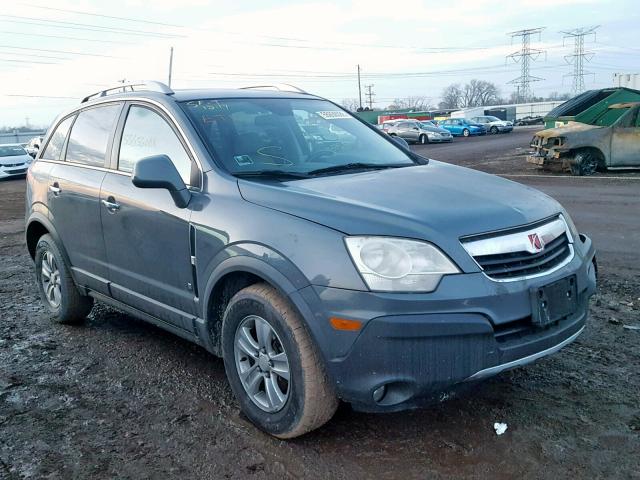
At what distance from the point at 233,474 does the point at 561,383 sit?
209 centimetres

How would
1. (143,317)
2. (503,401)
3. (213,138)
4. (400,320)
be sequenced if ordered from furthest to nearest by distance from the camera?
(143,317) → (213,138) → (503,401) → (400,320)

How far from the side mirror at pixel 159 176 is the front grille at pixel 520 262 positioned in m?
1.74

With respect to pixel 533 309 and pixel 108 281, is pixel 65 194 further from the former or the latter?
pixel 533 309

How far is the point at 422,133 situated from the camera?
40219 mm

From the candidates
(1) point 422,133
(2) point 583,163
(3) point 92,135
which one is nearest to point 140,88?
(3) point 92,135

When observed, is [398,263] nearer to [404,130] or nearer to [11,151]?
[11,151]

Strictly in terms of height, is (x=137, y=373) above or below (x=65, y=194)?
below

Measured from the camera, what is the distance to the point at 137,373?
4.40m

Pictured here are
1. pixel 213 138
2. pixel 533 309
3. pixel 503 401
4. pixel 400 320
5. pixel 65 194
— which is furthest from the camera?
pixel 65 194

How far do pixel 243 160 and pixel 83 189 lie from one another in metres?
1.56

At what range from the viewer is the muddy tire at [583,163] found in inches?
658

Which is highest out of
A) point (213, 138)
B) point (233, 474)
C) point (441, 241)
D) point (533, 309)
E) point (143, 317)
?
point (213, 138)

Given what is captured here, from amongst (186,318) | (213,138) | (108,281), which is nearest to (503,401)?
(186,318)

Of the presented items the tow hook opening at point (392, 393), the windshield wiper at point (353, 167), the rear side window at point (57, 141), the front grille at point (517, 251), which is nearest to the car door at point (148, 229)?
the windshield wiper at point (353, 167)
